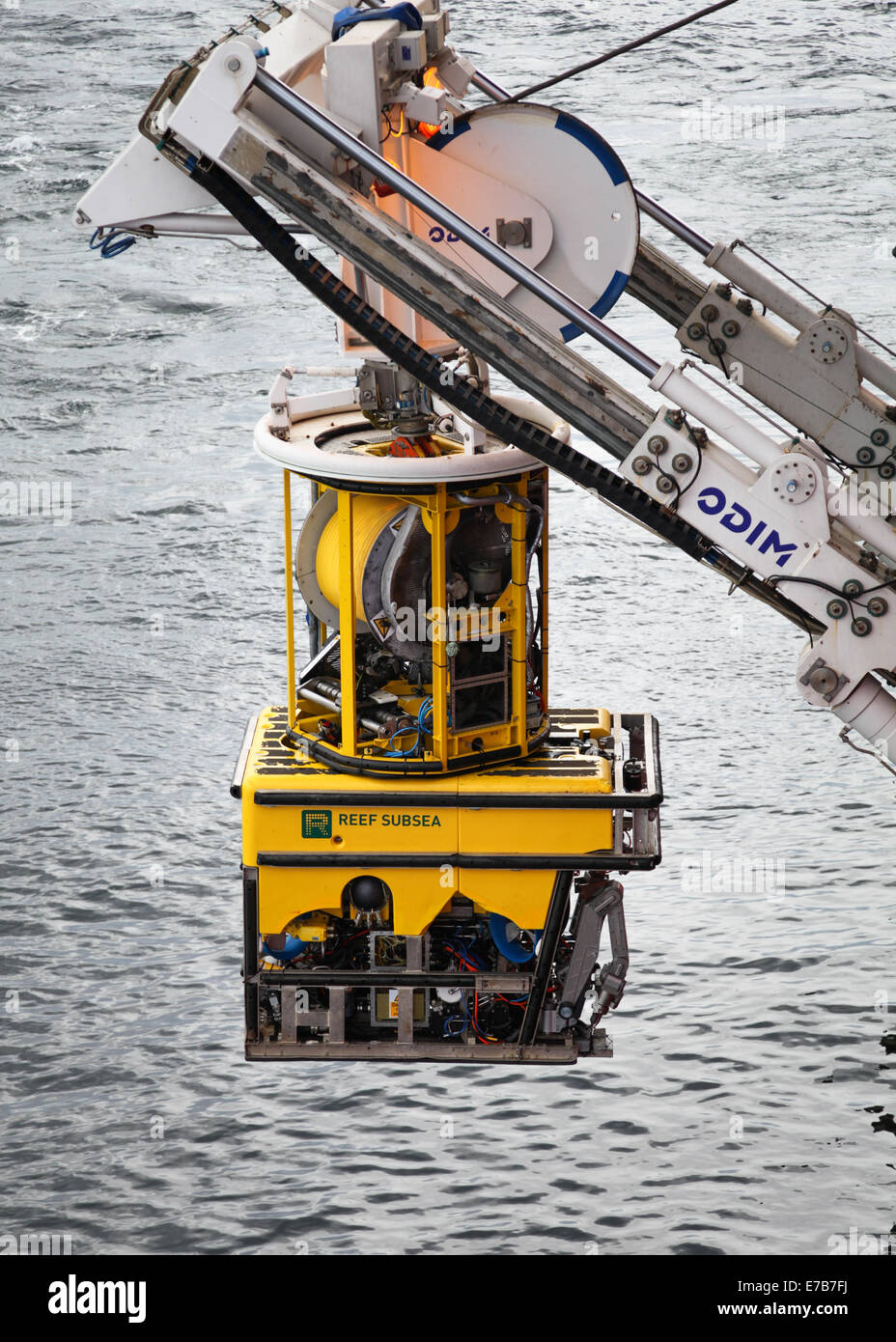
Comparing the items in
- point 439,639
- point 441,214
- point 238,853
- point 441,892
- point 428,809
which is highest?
point 441,214

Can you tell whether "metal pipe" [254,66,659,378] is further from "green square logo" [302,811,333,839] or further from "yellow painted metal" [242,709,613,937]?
"green square logo" [302,811,333,839]

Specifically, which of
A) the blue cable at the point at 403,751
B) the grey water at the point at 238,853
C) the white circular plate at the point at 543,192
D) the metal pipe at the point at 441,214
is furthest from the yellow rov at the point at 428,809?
the metal pipe at the point at 441,214

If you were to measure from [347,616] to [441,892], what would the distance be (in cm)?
184

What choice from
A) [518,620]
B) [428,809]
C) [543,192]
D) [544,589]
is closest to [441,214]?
[543,192]

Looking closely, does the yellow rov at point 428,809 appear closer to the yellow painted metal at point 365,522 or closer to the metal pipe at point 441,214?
the yellow painted metal at point 365,522

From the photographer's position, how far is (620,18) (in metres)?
33.4

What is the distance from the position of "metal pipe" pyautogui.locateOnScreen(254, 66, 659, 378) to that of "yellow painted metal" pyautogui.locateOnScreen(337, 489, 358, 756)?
7.07 feet

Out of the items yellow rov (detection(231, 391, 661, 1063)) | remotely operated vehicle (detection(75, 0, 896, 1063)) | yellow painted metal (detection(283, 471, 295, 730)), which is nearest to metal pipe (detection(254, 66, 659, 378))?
remotely operated vehicle (detection(75, 0, 896, 1063))

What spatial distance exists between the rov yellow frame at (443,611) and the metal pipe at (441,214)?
1697 mm

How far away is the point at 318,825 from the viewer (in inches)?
481

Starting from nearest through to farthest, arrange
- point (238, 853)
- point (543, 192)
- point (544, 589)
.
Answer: point (543, 192) < point (544, 589) < point (238, 853)

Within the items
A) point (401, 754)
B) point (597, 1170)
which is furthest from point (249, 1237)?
point (401, 754)

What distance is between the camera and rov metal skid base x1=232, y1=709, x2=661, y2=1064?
1213 centimetres

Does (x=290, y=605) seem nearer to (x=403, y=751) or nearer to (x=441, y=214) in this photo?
(x=403, y=751)
